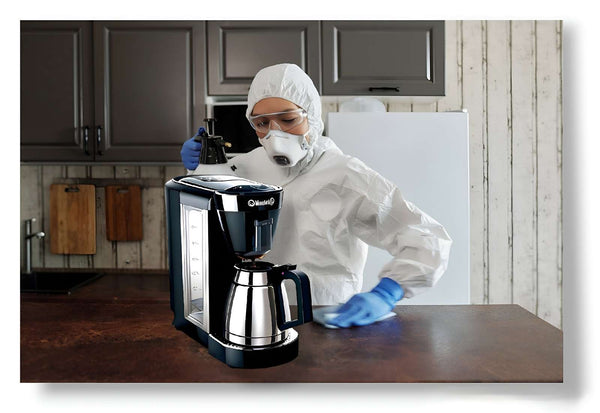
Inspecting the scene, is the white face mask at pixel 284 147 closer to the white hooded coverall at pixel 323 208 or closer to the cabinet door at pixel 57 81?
the white hooded coverall at pixel 323 208

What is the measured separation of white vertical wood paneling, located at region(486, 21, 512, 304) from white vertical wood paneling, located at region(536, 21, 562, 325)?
12 cm

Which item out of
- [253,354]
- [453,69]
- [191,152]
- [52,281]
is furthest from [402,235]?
[52,281]

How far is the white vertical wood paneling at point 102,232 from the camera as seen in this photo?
2.34 meters

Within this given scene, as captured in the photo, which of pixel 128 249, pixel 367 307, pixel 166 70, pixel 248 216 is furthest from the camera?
pixel 128 249

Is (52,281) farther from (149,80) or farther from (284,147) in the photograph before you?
(284,147)

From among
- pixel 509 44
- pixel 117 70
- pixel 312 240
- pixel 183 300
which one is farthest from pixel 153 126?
pixel 509 44

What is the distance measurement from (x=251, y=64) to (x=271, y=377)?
4.44 feet

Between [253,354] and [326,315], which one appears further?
[326,315]

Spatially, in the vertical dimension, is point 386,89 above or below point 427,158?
above

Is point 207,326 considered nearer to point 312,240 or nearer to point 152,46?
point 312,240

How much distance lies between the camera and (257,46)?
6.34 feet

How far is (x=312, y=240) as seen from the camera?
1.25 metres

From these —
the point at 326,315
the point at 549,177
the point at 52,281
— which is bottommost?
the point at 52,281

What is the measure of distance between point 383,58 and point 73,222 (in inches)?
57.0
